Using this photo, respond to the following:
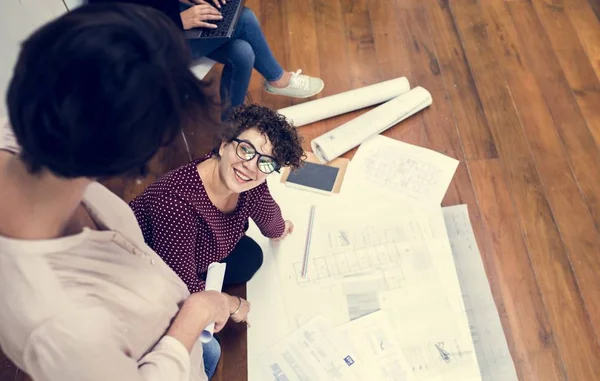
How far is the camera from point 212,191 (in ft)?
3.88

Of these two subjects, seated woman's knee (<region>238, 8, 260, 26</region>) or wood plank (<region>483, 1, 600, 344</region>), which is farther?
seated woman's knee (<region>238, 8, 260, 26</region>)

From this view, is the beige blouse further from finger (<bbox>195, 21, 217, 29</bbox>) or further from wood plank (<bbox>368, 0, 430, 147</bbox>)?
wood plank (<bbox>368, 0, 430, 147</bbox>)

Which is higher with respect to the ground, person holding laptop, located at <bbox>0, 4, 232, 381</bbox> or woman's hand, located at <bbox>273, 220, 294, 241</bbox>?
person holding laptop, located at <bbox>0, 4, 232, 381</bbox>

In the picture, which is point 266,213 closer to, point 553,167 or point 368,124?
point 368,124

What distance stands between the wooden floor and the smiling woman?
26 centimetres

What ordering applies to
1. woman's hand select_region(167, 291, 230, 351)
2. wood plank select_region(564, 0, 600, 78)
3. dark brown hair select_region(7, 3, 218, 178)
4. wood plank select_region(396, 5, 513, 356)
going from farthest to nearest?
wood plank select_region(564, 0, 600, 78) → wood plank select_region(396, 5, 513, 356) → woman's hand select_region(167, 291, 230, 351) → dark brown hair select_region(7, 3, 218, 178)

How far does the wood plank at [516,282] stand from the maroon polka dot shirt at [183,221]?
91 centimetres

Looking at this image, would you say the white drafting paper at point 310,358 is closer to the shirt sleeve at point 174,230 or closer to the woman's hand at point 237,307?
the woman's hand at point 237,307

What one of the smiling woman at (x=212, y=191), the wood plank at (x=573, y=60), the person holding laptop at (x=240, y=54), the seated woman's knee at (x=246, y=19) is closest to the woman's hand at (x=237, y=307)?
the smiling woman at (x=212, y=191)

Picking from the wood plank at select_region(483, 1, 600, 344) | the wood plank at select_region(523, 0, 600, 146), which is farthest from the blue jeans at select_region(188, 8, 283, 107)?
the wood plank at select_region(523, 0, 600, 146)

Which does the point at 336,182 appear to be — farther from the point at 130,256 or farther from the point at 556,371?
the point at 130,256

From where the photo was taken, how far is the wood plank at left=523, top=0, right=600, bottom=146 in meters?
1.94

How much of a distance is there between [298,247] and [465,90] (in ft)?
3.49

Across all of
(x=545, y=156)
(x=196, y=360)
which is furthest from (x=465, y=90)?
(x=196, y=360)
